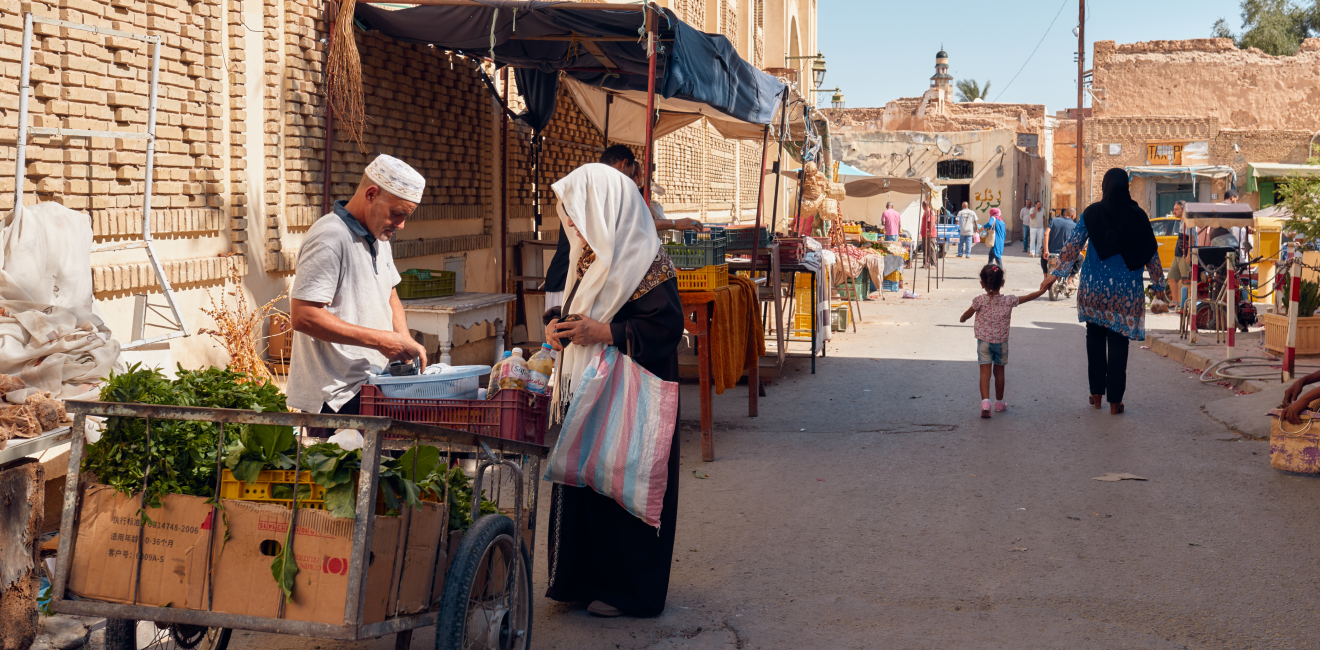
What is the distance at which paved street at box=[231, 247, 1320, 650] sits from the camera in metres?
4.16

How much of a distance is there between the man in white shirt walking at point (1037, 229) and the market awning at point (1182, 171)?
349cm

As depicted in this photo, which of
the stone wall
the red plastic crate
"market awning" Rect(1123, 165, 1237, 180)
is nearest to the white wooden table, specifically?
the red plastic crate

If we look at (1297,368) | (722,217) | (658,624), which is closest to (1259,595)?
(658,624)

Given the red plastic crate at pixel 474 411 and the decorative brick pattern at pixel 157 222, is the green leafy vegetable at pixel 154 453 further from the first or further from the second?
the decorative brick pattern at pixel 157 222

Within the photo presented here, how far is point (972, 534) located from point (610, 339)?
2.44m

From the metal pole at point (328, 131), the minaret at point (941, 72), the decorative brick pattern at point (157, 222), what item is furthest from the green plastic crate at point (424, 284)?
the minaret at point (941, 72)

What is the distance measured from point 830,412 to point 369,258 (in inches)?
211

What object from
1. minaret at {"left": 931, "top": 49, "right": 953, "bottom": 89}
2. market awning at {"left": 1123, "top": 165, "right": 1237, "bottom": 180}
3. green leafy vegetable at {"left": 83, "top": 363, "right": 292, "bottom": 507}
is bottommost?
green leafy vegetable at {"left": 83, "top": 363, "right": 292, "bottom": 507}

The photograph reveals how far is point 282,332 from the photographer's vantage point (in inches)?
280

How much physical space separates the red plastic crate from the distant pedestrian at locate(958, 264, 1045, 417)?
5.67 metres

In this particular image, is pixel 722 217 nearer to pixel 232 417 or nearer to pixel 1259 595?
pixel 1259 595

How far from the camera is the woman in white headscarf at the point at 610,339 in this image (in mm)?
3990

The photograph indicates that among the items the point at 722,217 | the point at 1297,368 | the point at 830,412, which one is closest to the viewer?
the point at 830,412

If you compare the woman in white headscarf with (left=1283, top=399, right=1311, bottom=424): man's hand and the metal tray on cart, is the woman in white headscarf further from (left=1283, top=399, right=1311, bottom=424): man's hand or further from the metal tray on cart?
(left=1283, top=399, right=1311, bottom=424): man's hand
